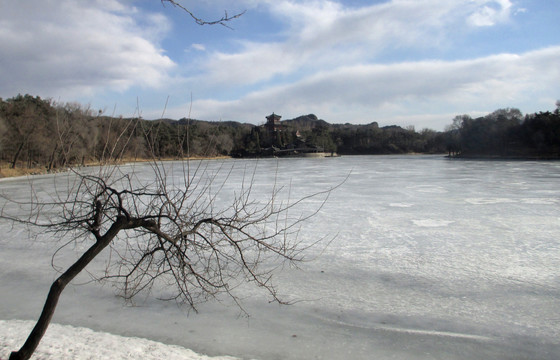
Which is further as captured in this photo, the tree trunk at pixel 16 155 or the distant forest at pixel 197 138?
the tree trunk at pixel 16 155

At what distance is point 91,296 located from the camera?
419 cm

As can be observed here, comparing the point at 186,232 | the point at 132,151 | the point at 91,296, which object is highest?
the point at 132,151

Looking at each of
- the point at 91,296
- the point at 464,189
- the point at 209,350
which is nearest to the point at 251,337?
the point at 209,350

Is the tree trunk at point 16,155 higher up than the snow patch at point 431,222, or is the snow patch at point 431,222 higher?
the tree trunk at point 16,155

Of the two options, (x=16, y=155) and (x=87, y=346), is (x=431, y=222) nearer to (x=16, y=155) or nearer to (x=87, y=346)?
(x=87, y=346)

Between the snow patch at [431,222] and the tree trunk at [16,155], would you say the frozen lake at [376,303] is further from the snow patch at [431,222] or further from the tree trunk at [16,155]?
the tree trunk at [16,155]

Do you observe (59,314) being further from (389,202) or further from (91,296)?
(389,202)

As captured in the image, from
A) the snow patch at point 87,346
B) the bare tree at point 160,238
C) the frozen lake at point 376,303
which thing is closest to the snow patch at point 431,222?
the frozen lake at point 376,303

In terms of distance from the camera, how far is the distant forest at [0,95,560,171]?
298 centimetres

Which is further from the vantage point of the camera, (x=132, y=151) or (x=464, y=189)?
(x=464, y=189)

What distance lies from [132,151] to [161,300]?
1.82 meters

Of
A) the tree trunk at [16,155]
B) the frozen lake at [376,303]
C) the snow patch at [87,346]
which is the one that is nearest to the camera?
the snow patch at [87,346]

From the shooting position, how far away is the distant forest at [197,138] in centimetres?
298

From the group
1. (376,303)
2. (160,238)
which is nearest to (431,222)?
(376,303)
